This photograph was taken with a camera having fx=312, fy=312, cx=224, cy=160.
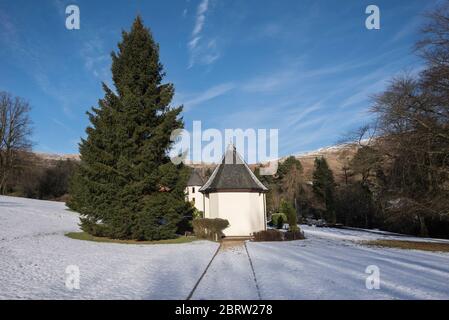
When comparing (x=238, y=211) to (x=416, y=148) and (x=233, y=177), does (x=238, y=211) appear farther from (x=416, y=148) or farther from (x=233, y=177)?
(x=416, y=148)

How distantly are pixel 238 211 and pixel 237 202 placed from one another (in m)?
0.68

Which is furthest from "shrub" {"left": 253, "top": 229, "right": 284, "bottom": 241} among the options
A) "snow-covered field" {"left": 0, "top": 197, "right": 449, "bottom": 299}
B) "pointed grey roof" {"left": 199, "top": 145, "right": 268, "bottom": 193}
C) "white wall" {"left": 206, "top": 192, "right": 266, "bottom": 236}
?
"snow-covered field" {"left": 0, "top": 197, "right": 449, "bottom": 299}

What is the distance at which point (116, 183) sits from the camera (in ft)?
59.6

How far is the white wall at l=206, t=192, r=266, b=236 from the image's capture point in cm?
2356

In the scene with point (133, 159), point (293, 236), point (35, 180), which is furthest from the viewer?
point (35, 180)

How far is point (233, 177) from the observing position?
25.0 metres

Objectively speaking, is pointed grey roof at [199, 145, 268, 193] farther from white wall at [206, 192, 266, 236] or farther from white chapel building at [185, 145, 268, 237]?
white wall at [206, 192, 266, 236]

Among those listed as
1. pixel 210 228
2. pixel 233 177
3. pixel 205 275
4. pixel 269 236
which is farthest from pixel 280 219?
pixel 205 275

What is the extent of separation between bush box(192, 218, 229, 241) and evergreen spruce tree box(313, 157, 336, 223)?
110 ft

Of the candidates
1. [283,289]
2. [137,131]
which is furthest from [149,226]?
[283,289]

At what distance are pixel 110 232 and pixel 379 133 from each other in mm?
22440

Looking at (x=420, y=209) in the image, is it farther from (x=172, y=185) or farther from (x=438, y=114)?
(x=172, y=185)
